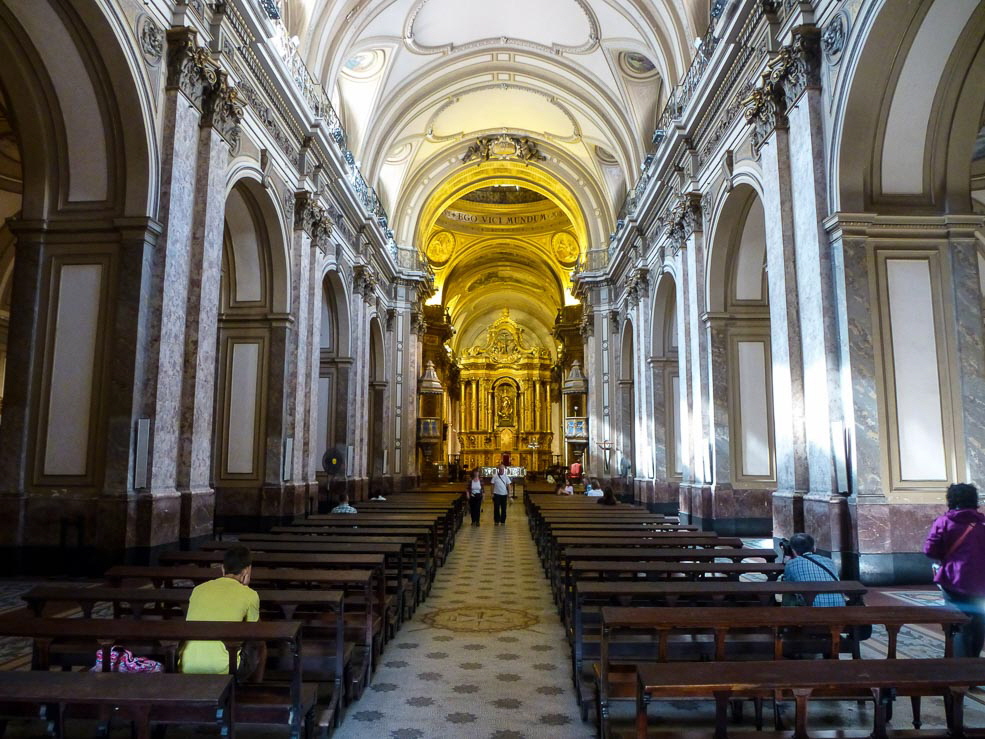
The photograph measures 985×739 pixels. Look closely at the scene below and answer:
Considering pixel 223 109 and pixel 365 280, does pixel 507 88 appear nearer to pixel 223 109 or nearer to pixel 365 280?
pixel 365 280

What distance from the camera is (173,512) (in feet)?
25.3

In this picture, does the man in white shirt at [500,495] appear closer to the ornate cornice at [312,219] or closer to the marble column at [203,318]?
the ornate cornice at [312,219]

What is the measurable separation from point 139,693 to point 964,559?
4182 mm

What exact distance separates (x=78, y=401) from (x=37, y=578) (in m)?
1.78

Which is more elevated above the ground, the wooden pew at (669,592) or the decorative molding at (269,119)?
the decorative molding at (269,119)

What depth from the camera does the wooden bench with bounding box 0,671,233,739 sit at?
2.25m

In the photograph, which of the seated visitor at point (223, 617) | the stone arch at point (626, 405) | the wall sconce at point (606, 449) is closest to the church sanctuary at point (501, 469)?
the seated visitor at point (223, 617)

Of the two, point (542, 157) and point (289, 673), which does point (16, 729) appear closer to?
point (289, 673)

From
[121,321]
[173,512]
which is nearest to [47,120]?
[121,321]

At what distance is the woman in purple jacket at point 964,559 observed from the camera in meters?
4.08

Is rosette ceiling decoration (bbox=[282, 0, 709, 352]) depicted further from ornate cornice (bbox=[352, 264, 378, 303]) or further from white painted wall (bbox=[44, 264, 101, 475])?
white painted wall (bbox=[44, 264, 101, 475])

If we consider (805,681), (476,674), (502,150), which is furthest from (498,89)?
(805,681)

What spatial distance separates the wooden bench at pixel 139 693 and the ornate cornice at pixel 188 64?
23.5 ft

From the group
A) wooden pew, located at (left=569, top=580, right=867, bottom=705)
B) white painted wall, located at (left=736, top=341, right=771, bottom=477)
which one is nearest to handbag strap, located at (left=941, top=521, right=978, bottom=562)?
wooden pew, located at (left=569, top=580, right=867, bottom=705)
